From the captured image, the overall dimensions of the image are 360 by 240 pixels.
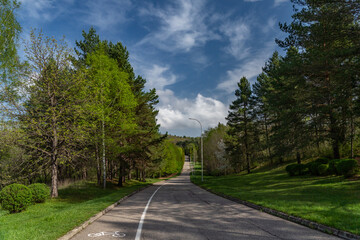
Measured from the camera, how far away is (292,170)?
24469 mm

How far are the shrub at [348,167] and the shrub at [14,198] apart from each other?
21.4 meters

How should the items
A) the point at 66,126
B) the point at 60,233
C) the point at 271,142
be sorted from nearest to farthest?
the point at 60,233
the point at 66,126
the point at 271,142

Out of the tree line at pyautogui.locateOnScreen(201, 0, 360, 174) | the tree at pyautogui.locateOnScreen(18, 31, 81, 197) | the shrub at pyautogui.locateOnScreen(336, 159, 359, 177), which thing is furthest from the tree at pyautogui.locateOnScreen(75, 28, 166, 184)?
the shrub at pyautogui.locateOnScreen(336, 159, 359, 177)

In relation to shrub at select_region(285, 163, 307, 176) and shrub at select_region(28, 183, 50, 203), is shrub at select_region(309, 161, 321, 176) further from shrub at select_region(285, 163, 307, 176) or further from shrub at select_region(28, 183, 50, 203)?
shrub at select_region(28, 183, 50, 203)

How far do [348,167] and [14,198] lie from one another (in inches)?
866

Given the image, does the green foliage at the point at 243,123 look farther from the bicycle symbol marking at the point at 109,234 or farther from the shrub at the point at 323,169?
the bicycle symbol marking at the point at 109,234

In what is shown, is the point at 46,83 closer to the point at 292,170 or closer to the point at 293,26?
the point at 293,26

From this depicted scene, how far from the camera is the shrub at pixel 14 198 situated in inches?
451

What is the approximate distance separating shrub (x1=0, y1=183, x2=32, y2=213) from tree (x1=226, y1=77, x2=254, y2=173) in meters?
33.7

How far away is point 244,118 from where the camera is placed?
39406 millimetres

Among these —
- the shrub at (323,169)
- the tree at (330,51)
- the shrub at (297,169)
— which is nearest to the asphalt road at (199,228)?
the tree at (330,51)

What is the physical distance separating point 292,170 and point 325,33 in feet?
51.6

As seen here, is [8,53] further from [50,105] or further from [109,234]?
[109,234]

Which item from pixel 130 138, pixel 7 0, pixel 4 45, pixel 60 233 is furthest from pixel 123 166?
pixel 60 233
